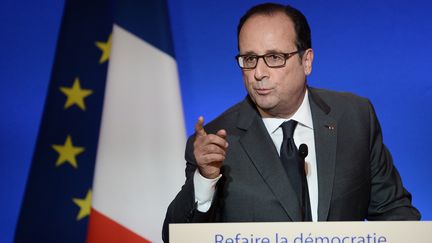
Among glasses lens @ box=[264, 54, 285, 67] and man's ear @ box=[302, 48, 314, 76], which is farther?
man's ear @ box=[302, 48, 314, 76]

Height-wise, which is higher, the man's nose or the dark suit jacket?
the man's nose

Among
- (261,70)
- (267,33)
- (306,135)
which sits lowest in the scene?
(306,135)

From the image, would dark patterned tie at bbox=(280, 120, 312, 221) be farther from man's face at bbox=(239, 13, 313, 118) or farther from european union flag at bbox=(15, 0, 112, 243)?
european union flag at bbox=(15, 0, 112, 243)

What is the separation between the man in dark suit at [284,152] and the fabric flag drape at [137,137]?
86 centimetres

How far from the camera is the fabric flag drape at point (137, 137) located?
2703 mm

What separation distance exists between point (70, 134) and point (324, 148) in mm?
1701

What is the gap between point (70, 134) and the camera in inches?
122

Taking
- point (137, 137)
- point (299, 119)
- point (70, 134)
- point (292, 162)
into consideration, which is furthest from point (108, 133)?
point (292, 162)

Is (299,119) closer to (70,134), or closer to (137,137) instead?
(137,137)

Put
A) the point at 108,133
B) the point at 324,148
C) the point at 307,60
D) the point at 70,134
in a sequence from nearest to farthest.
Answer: the point at 324,148 → the point at 307,60 → the point at 108,133 → the point at 70,134

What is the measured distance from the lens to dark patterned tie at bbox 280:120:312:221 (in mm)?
1594

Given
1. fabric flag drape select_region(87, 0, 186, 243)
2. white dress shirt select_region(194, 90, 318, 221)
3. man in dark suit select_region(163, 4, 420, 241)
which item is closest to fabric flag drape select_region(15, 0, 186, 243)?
fabric flag drape select_region(87, 0, 186, 243)

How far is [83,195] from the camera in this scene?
3.11 m

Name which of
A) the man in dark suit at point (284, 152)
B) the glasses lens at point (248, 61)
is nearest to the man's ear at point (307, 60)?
the man in dark suit at point (284, 152)
